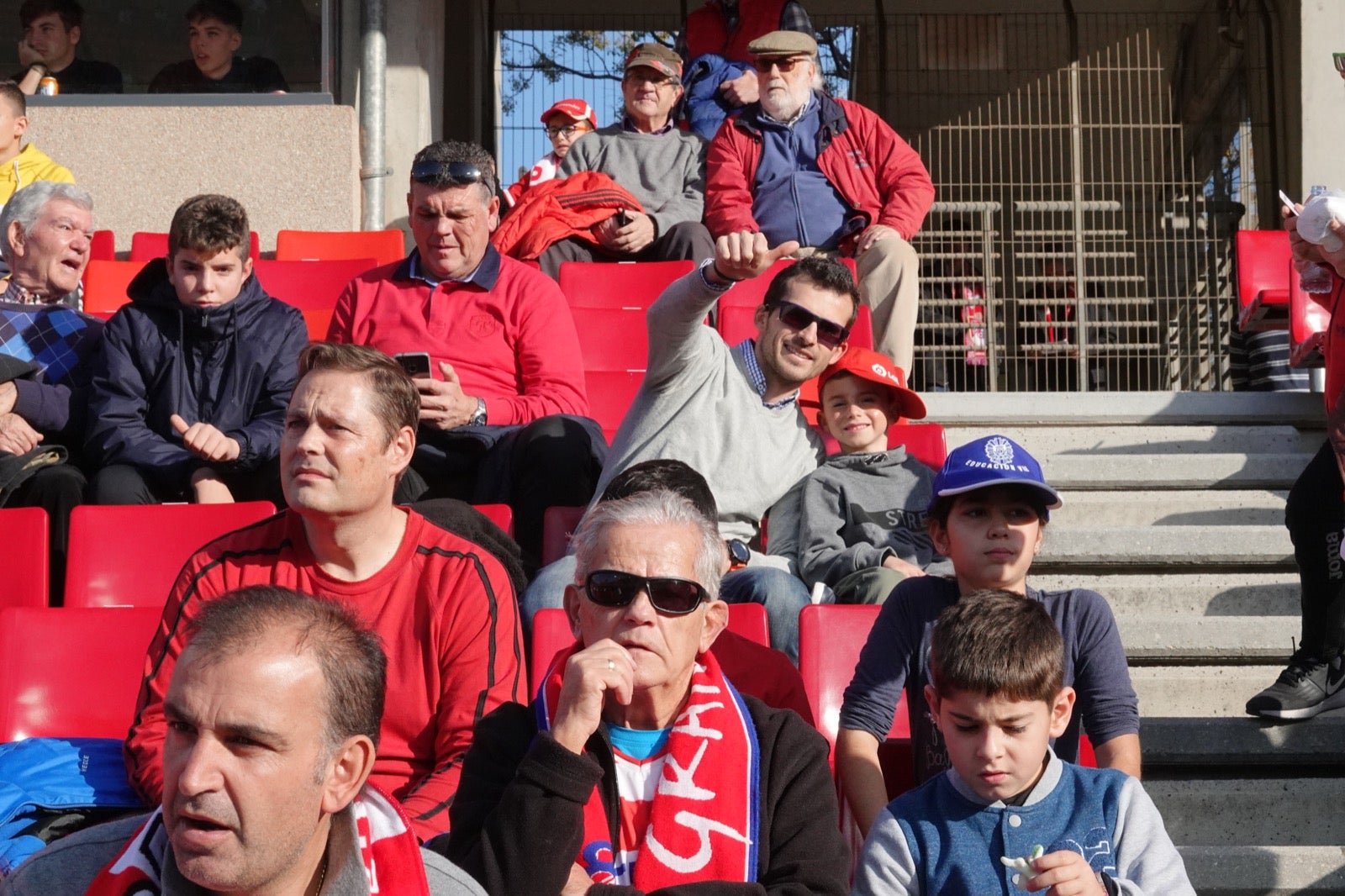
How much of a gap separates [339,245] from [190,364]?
7.41 ft

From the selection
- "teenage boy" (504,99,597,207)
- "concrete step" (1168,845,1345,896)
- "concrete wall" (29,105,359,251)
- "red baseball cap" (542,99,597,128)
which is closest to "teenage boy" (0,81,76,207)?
"concrete wall" (29,105,359,251)

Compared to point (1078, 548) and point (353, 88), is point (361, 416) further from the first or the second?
point (353, 88)

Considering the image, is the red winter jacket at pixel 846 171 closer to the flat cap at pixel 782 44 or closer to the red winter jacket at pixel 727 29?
the flat cap at pixel 782 44

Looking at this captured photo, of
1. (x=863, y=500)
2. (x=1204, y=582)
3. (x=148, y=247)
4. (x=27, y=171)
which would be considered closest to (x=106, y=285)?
(x=148, y=247)

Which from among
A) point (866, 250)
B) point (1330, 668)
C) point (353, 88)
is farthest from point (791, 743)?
point (353, 88)

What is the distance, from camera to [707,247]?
6.02 meters

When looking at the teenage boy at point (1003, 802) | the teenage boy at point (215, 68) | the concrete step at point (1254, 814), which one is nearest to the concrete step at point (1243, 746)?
the concrete step at point (1254, 814)

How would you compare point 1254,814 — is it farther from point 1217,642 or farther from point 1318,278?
point 1318,278

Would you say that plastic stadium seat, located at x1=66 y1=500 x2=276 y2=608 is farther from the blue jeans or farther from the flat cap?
the flat cap

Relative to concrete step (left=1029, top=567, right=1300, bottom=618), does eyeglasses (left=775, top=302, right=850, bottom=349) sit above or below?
above

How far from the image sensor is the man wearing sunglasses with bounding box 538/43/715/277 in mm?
6000

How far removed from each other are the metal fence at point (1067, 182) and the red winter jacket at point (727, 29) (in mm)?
686

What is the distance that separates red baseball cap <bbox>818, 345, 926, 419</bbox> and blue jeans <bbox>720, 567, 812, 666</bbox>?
2.28 ft

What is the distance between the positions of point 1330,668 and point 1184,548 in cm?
87
